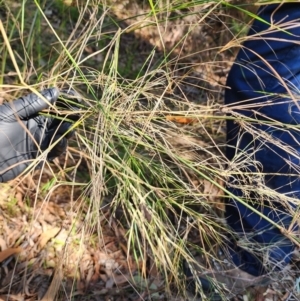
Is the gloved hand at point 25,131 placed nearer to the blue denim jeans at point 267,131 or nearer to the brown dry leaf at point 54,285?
the brown dry leaf at point 54,285

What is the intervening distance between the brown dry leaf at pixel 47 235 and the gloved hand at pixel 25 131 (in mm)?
379

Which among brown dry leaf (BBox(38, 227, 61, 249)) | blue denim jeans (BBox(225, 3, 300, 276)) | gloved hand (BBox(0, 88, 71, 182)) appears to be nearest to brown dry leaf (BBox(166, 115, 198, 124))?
blue denim jeans (BBox(225, 3, 300, 276))

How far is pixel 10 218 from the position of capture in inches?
66.8

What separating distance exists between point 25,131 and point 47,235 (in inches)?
20.3

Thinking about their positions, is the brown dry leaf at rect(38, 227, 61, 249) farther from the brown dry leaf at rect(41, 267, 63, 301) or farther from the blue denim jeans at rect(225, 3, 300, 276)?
the blue denim jeans at rect(225, 3, 300, 276)

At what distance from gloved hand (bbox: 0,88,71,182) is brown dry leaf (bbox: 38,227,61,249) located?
38 cm

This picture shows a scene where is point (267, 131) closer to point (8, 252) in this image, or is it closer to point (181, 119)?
point (181, 119)

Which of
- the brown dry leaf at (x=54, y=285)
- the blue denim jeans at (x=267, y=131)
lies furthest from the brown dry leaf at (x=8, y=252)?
the blue denim jeans at (x=267, y=131)

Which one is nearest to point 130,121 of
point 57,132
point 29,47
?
point 57,132

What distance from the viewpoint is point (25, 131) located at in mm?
1333

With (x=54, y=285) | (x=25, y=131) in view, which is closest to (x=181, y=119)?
(x=25, y=131)

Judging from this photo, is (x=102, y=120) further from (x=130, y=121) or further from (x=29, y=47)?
(x=29, y=47)

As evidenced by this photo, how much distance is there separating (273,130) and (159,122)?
0.31 metres

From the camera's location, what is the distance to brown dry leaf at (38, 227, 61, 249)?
5.57 ft
